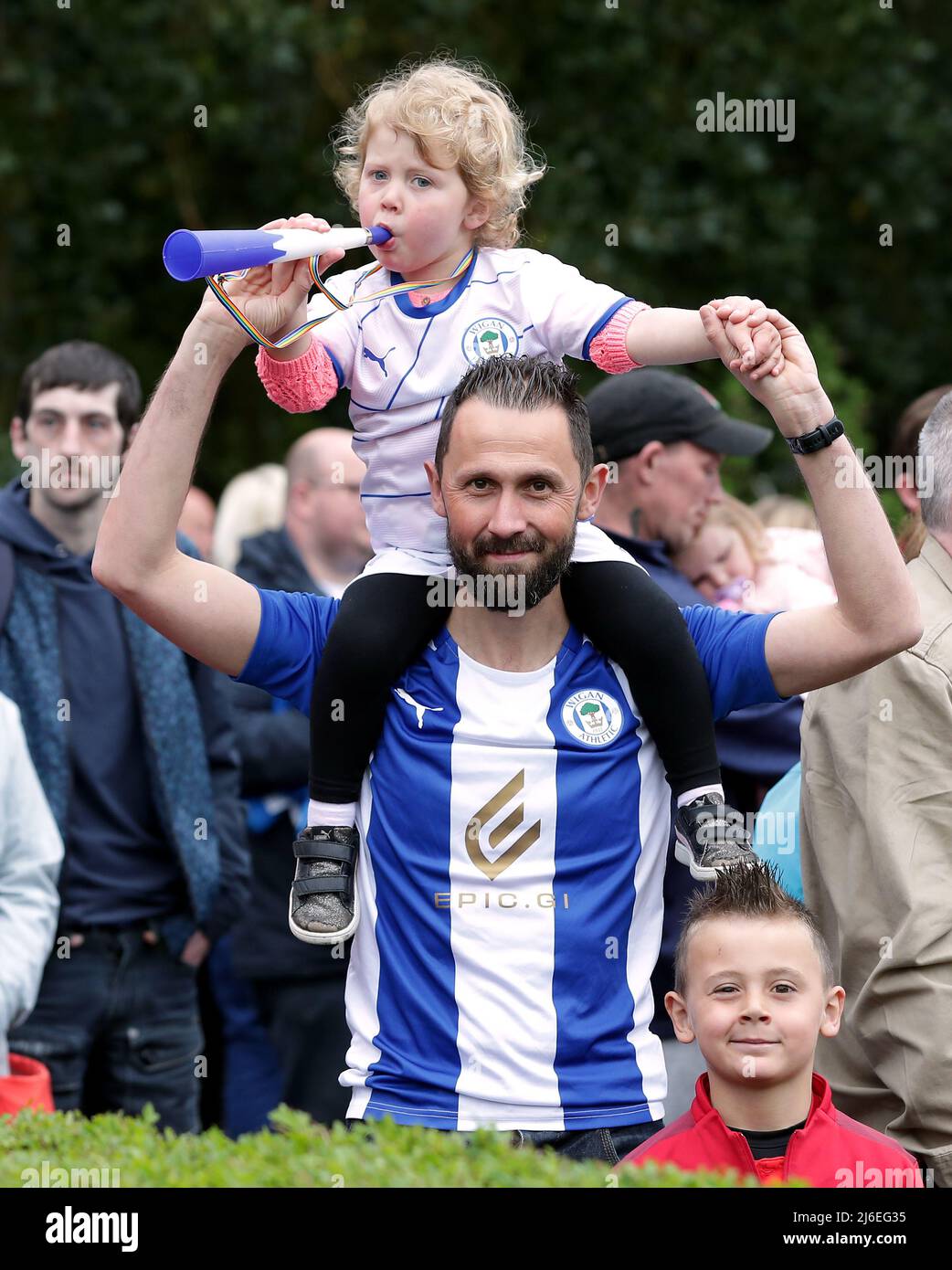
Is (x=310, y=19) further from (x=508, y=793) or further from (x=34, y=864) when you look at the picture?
(x=508, y=793)

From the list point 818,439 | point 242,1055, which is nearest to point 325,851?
point 818,439

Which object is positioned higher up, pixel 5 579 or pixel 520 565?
pixel 5 579

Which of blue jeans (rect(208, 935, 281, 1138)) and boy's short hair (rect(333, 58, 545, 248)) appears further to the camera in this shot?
blue jeans (rect(208, 935, 281, 1138))

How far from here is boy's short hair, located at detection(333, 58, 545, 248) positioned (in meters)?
3.37

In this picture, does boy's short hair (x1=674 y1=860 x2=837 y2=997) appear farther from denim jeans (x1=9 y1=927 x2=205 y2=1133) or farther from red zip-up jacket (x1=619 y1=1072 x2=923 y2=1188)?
denim jeans (x1=9 y1=927 x2=205 y2=1133)

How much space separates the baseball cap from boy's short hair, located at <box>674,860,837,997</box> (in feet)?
6.43

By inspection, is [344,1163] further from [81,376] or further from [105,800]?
[81,376]

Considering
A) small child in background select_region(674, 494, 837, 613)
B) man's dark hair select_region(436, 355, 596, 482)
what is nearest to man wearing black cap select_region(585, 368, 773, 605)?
small child in background select_region(674, 494, 837, 613)

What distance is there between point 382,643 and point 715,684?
62cm

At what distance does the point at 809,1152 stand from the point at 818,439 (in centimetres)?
120

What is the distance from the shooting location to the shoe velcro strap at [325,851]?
310 cm

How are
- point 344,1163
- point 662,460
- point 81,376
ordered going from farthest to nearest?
1. point 81,376
2. point 662,460
3. point 344,1163

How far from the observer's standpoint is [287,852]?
5.91 meters

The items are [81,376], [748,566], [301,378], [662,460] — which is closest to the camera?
[301,378]
